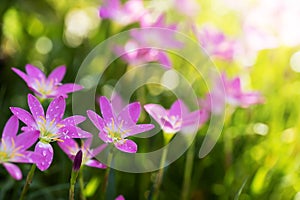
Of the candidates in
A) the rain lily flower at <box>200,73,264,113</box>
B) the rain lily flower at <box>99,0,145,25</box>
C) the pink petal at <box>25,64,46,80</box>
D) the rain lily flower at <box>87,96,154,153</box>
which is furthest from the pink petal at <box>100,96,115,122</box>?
the rain lily flower at <box>99,0,145,25</box>

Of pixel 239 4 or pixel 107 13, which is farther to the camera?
pixel 239 4

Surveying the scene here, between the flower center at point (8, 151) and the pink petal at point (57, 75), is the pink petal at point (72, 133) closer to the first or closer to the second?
the flower center at point (8, 151)

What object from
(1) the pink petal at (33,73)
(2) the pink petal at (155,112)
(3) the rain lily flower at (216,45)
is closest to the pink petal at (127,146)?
(2) the pink petal at (155,112)

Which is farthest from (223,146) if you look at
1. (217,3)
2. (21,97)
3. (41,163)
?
(217,3)

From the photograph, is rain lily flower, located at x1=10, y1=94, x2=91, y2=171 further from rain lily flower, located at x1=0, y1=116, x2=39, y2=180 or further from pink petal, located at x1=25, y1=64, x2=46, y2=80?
pink petal, located at x1=25, y1=64, x2=46, y2=80

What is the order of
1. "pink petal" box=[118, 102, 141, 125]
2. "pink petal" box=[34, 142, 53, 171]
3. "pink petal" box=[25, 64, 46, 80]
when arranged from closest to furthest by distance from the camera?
1. "pink petal" box=[34, 142, 53, 171]
2. "pink petal" box=[118, 102, 141, 125]
3. "pink petal" box=[25, 64, 46, 80]

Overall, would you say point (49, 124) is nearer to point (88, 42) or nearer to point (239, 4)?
point (88, 42)
